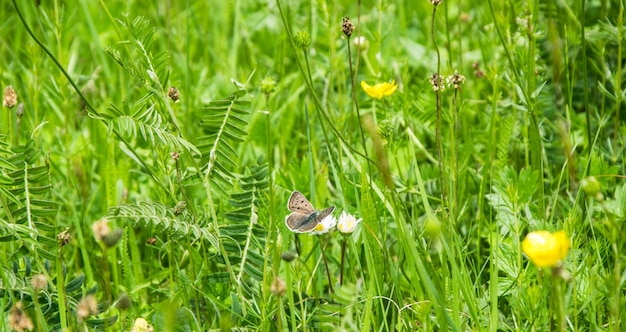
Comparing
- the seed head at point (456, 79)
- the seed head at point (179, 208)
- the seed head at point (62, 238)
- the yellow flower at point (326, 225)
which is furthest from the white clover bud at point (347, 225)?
the seed head at point (62, 238)

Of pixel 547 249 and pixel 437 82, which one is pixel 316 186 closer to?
pixel 437 82

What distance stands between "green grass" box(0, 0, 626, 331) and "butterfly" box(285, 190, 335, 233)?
4 cm

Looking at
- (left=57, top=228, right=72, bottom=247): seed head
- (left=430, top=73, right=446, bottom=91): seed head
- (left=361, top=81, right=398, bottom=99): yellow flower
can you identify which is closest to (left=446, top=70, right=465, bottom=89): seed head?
(left=430, top=73, right=446, bottom=91): seed head

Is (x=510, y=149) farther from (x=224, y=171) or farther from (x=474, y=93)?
(x=224, y=171)

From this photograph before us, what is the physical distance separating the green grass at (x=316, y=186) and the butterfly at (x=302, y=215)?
0.04 metres

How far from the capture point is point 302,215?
6.05ft

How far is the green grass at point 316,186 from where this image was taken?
1770mm

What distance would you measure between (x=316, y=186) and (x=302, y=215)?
52 cm

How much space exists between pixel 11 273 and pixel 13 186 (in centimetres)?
34

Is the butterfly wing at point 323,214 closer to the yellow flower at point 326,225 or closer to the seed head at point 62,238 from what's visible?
the yellow flower at point 326,225

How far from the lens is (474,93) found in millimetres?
2963

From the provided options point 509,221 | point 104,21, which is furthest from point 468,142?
point 104,21

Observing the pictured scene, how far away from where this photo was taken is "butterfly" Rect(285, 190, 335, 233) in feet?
5.91

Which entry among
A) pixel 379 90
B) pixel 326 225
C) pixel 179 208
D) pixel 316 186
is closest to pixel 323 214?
pixel 326 225
